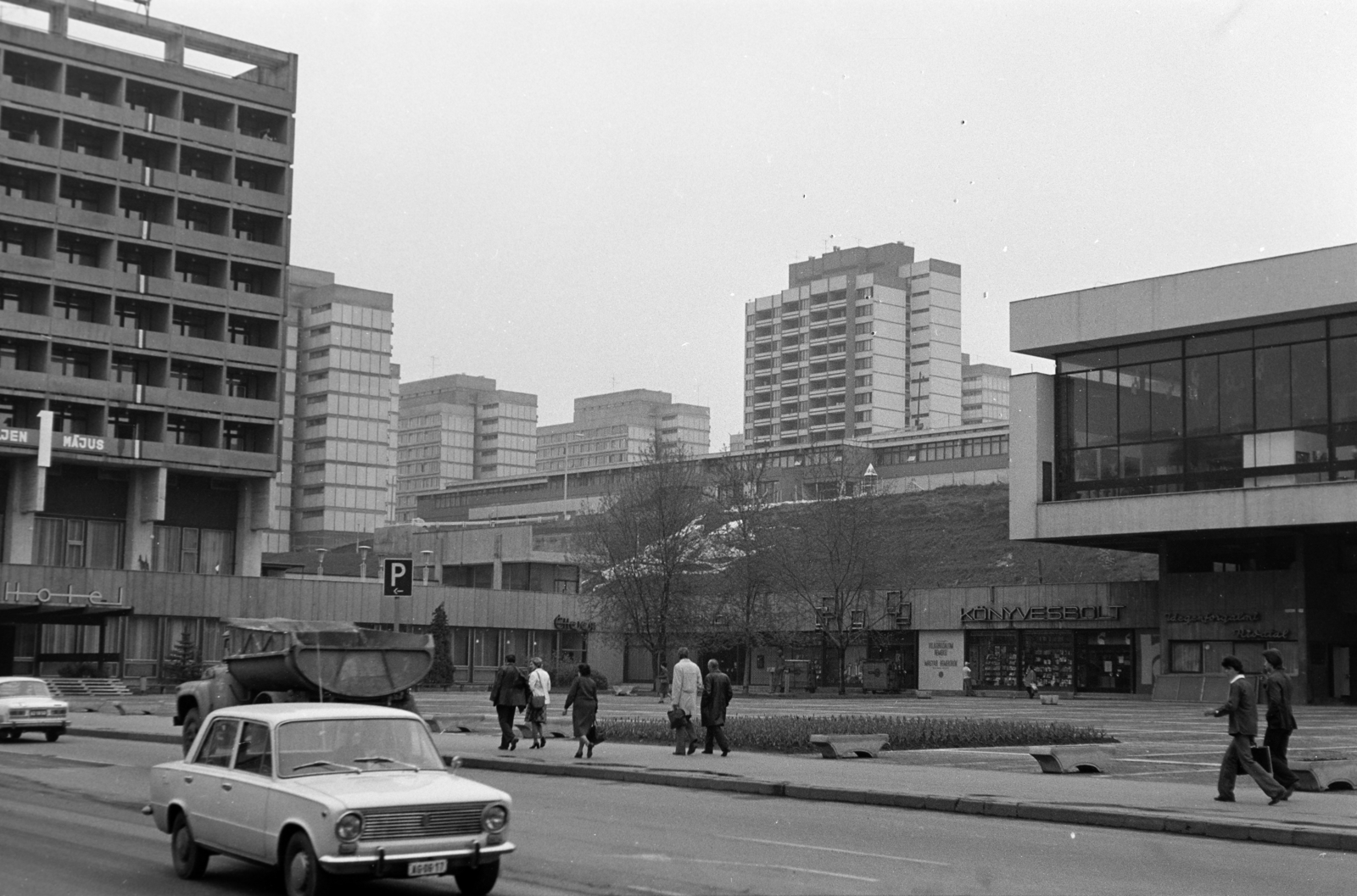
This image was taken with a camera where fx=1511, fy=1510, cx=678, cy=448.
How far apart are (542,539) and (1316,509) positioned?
75201mm

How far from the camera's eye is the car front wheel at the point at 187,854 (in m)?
12.1

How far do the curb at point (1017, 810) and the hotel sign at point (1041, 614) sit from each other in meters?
50.4

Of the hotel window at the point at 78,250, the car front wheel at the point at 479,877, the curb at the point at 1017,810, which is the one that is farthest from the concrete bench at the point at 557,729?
the hotel window at the point at 78,250

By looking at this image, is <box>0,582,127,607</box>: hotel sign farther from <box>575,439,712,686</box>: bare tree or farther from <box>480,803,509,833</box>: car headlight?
<box>480,803,509,833</box>: car headlight

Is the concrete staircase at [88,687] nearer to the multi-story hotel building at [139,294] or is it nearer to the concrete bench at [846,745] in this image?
the multi-story hotel building at [139,294]

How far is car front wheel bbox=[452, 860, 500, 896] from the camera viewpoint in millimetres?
10984

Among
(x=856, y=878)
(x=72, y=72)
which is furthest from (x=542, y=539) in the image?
(x=856, y=878)

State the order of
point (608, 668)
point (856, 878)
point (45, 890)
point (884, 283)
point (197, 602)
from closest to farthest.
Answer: point (45, 890)
point (856, 878)
point (197, 602)
point (608, 668)
point (884, 283)

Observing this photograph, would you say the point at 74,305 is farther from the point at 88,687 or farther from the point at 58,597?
the point at 88,687

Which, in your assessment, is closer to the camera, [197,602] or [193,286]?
[197,602]

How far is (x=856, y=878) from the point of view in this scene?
12.3 metres

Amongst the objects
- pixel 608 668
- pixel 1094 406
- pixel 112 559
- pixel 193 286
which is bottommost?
pixel 608 668

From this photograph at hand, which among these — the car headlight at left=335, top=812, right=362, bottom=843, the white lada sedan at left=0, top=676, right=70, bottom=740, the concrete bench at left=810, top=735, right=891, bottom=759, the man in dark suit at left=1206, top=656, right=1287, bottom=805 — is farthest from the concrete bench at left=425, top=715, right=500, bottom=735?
the car headlight at left=335, top=812, right=362, bottom=843

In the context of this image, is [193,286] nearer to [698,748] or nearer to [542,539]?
[542,539]
